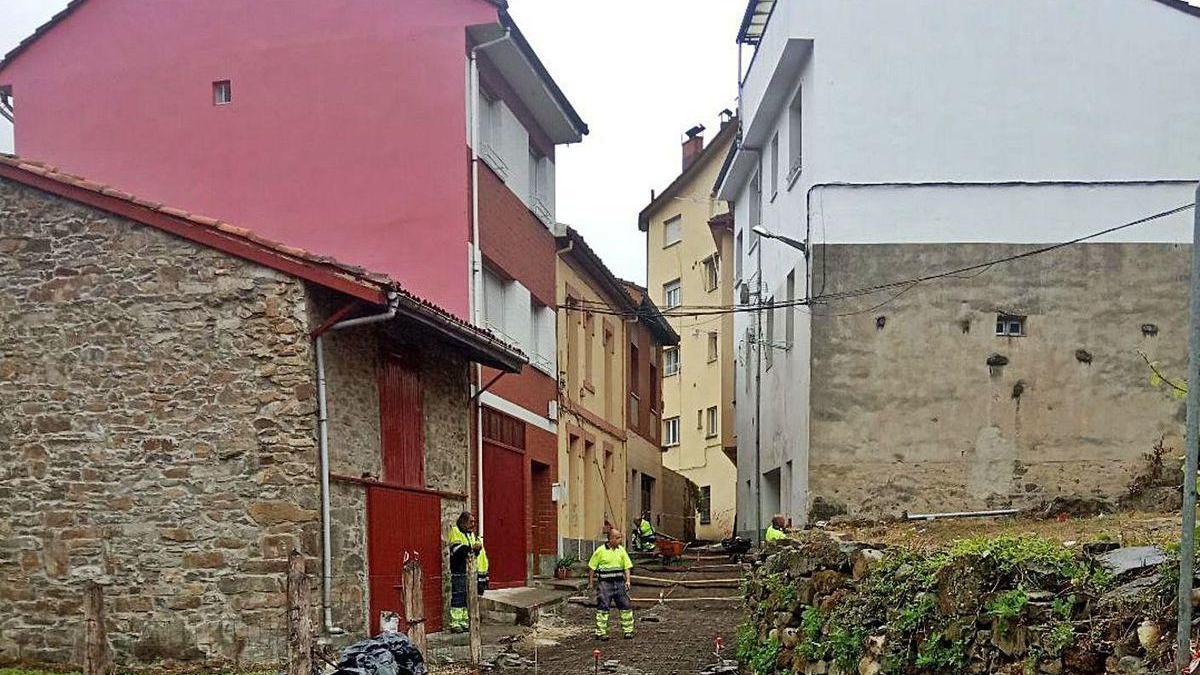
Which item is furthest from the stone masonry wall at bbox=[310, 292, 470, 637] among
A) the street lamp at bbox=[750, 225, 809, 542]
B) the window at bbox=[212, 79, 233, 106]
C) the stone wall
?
the street lamp at bbox=[750, 225, 809, 542]

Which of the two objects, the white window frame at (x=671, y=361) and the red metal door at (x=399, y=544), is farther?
the white window frame at (x=671, y=361)

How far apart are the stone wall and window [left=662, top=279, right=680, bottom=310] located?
27.4 m

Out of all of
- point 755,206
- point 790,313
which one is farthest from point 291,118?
point 755,206

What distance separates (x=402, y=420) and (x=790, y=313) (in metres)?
8.04

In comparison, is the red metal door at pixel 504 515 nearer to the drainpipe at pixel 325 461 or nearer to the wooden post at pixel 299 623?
the drainpipe at pixel 325 461

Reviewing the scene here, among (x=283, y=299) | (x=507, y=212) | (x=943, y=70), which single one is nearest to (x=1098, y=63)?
(x=943, y=70)

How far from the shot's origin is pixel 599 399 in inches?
1021

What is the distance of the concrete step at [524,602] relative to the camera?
53.4 ft

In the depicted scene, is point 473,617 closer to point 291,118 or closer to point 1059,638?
point 1059,638

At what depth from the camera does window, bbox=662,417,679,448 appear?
46069 mm

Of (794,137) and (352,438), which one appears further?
(794,137)

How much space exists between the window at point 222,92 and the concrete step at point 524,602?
8339 mm

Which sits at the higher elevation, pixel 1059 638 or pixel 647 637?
pixel 1059 638

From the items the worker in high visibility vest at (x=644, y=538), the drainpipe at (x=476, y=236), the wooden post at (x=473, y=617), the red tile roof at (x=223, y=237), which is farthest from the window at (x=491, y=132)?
the worker in high visibility vest at (x=644, y=538)
